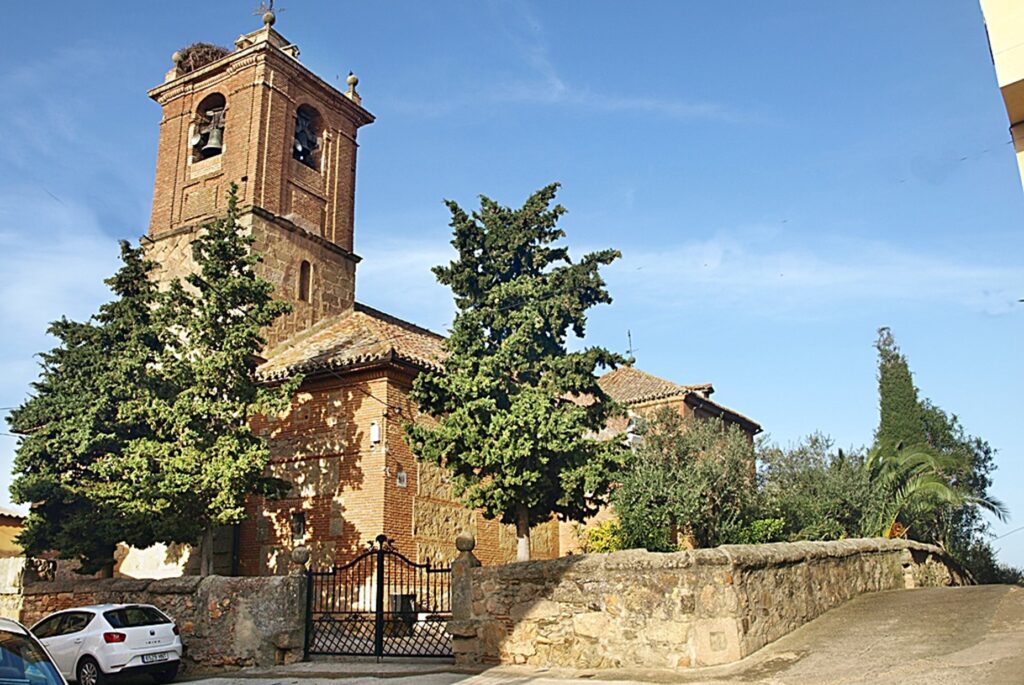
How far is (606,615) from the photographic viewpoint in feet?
34.6

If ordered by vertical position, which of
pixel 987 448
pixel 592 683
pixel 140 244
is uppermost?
pixel 140 244

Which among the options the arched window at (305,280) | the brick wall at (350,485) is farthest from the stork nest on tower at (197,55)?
the brick wall at (350,485)

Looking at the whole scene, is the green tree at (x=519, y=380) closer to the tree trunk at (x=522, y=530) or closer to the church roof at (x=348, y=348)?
the tree trunk at (x=522, y=530)

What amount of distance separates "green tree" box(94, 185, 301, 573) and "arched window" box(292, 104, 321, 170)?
26.8 ft

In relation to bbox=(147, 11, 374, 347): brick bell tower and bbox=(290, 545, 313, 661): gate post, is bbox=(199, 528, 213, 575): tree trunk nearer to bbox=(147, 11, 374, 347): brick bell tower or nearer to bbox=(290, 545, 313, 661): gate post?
bbox=(290, 545, 313, 661): gate post

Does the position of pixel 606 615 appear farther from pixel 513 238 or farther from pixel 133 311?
pixel 133 311

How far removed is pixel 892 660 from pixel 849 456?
11.3 metres

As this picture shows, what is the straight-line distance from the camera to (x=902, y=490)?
66.0 ft

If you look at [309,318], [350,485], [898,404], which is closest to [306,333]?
[309,318]

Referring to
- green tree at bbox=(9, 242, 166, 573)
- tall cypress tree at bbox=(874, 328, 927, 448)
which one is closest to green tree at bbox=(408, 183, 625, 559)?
green tree at bbox=(9, 242, 166, 573)

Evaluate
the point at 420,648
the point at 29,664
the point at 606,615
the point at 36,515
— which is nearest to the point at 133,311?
the point at 36,515

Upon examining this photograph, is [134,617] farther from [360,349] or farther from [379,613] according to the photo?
[360,349]

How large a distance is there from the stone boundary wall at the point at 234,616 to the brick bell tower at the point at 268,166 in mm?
10052

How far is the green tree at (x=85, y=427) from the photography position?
17234 millimetres
